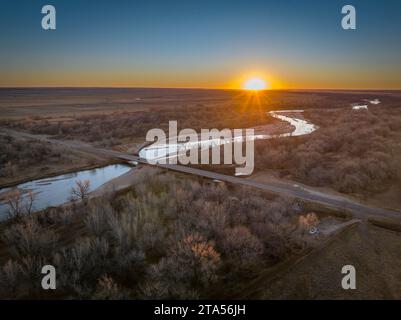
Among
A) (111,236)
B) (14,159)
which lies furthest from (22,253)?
(14,159)

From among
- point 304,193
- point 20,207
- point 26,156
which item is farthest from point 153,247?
point 26,156

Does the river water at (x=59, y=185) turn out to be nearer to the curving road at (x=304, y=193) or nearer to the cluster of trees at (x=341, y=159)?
the curving road at (x=304, y=193)

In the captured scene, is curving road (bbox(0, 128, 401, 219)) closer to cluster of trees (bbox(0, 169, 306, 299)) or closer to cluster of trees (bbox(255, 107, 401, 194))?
cluster of trees (bbox(255, 107, 401, 194))

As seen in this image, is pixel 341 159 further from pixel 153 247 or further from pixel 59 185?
pixel 59 185

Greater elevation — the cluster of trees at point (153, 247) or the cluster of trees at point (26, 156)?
the cluster of trees at point (26, 156)

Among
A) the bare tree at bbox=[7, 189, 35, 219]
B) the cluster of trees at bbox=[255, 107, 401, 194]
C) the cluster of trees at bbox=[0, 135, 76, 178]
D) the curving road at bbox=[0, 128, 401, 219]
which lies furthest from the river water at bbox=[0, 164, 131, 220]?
the cluster of trees at bbox=[255, 107, 401, 194]

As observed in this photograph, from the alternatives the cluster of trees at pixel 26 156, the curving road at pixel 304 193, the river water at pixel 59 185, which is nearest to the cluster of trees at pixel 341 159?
the curving road at pixel 304 193
